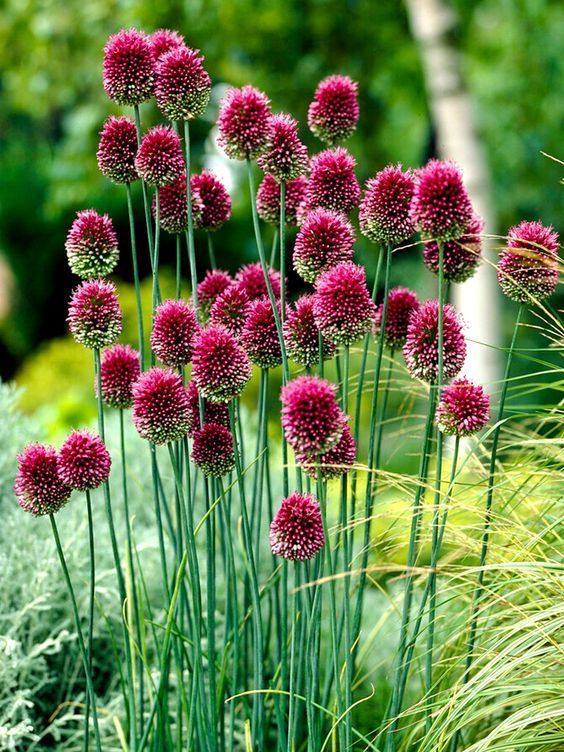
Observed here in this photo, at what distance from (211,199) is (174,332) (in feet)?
1.50

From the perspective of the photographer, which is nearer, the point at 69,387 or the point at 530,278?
the point at 530,278

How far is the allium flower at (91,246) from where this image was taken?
1939 mm

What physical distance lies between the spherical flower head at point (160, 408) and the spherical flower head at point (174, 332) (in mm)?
57

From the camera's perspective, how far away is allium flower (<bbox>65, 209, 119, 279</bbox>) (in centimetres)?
194

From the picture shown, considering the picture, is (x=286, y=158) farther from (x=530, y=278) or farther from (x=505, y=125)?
(x=505, y=125)

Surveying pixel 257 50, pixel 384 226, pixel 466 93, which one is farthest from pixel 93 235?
pixel 257 50

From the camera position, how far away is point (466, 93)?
4.81 meters

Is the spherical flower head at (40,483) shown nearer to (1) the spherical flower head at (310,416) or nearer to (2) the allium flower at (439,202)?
(1) the spherical flower head at (310,416)

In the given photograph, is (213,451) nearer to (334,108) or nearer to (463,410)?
(463,410)

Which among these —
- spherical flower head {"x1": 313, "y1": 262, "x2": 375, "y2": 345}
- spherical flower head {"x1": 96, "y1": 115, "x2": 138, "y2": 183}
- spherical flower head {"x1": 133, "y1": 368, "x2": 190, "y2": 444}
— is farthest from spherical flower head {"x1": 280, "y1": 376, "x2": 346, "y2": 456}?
spherical flower head {"x1": 96, "y1": 115, "x2": 138, "y2": 183}

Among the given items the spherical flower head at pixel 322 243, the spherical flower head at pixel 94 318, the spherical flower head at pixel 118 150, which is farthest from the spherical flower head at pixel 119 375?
the spherical flower head at pixel 322 243

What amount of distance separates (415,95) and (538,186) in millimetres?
2497

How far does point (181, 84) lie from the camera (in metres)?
1.86

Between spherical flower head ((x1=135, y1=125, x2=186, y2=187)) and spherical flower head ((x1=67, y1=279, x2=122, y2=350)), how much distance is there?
0.26 metres
